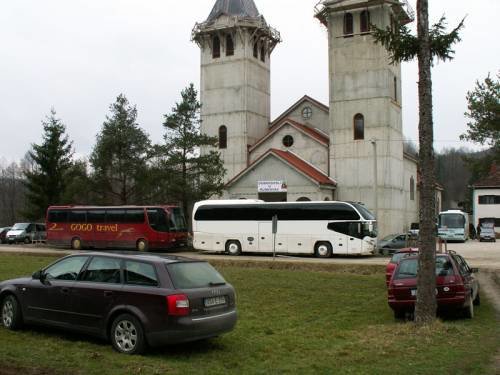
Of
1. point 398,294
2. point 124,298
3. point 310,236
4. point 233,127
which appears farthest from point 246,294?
point 233,127

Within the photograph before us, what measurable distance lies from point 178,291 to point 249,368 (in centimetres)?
157

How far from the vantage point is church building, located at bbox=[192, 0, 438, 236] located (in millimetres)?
47938

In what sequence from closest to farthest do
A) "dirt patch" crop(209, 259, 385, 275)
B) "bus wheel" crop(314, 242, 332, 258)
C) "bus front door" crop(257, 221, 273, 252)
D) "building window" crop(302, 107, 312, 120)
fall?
1. "dirt patch" crop(209, 259, 385, 275)
2. "bus wheel" crop(314, 242, 332, 258)
3. "bus front door" crop(257, 221, 273, 252)
4. "building window" crop(302, 107, 312, 120)

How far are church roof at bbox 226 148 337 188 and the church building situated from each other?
85 millimetres

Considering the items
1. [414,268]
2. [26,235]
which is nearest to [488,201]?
[26,235]

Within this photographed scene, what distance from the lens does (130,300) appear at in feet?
30.3

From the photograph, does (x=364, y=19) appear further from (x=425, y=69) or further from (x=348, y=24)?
(x=425, y=69)

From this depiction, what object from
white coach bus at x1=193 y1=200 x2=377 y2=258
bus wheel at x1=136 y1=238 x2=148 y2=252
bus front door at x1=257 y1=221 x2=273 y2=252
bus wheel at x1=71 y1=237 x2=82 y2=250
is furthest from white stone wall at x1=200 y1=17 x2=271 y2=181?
bus front door at x1=257 y1=221 x2=273 y2=252

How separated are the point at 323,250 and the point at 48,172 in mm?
30470

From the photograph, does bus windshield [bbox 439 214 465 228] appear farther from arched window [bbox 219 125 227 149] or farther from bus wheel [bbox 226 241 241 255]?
bus wheel [bbox 226 241 241 255]

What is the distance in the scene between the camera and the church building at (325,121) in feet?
157

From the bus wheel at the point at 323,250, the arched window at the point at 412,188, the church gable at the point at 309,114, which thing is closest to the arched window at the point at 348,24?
the church gable at the point at 309,114

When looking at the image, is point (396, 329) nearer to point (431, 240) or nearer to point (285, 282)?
point (431, 240)

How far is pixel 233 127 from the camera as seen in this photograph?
53750mm
